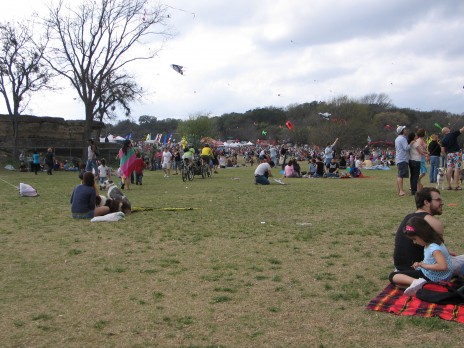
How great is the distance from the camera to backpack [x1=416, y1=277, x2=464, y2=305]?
12.8 feet

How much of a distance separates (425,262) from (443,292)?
0.45m

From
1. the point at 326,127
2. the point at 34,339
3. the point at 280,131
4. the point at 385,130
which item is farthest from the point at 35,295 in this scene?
the point at 280,131

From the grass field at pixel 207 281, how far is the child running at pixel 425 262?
11.3 inches

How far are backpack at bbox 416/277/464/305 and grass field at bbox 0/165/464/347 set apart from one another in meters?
0.40

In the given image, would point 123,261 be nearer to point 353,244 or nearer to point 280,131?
point 353,244

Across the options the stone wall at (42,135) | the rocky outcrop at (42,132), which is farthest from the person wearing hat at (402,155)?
the rocky outcrop at (42,132)

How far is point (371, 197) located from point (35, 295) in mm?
9429

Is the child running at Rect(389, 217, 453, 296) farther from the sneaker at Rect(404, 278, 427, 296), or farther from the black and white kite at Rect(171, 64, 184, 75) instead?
the black and white kite at Rect(171, 64, 184, 75)

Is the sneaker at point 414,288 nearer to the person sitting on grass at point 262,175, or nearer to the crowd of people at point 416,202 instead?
the crowd of people at point 416,202

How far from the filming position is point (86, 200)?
9094mm

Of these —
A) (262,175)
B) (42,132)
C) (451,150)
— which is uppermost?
(42,132)

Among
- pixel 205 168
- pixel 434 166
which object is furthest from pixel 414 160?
pixel 205 168

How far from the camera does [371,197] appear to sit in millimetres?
12352

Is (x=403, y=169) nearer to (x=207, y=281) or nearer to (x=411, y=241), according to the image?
(x=411, y=241)
